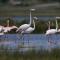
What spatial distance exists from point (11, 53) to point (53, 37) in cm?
107

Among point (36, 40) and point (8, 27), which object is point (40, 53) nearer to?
point (36, 40)

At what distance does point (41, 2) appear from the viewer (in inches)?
247

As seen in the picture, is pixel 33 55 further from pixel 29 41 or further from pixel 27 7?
pixel 27 7

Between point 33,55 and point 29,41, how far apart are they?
529mm

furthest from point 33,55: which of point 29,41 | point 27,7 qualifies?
point 27,7

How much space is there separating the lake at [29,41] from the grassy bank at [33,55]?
20cm

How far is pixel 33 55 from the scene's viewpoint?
6.13m

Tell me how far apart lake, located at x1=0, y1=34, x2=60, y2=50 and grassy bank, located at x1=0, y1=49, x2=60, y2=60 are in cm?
20

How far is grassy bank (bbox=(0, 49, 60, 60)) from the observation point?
19.8ft

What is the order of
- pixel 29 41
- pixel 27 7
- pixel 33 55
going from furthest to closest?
pixel 29 41, pixel 27 7, pixel 33 55

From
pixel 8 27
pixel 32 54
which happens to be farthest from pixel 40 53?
pixel 8 27

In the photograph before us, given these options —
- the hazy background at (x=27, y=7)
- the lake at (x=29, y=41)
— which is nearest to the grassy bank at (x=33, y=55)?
the lake at (x=29, y=41)

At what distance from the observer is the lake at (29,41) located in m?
6.48

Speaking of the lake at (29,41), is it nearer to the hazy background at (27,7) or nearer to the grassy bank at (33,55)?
the grassy bank at (33,55)
